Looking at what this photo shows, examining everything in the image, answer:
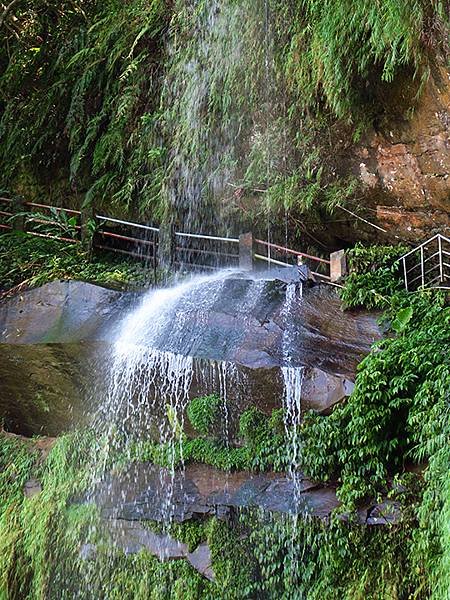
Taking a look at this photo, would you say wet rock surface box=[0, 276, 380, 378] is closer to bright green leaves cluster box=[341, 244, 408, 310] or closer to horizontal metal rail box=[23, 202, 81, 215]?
bright green leaves cluster box=[341, 244, 408, 310]

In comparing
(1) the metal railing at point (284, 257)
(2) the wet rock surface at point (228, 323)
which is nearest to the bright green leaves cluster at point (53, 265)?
(2) the wet rock surface at point (228, 323)

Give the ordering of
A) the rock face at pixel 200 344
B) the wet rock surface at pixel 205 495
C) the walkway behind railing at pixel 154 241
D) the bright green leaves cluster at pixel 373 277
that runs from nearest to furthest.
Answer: the wet rock surface at pixel 205 495
the rock face at pixel 200 344
the bright green leaves cluster at pixel 373 277
the walkway behind railing at pixel 154 241

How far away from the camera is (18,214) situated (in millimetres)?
11844

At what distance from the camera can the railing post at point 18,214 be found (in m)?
11.9

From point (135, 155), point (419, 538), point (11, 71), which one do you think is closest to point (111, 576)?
point (419, 538)

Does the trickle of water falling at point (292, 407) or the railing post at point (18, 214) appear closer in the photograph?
the trickle of water falling at point (292, 407)

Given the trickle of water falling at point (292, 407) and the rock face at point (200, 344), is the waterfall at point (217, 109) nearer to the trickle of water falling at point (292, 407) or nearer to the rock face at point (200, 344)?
the rock face at point (200, 344)

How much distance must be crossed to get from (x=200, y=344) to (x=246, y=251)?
2727 mm

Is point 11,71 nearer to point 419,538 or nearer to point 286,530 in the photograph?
point 286,530

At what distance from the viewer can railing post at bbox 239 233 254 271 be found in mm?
10281

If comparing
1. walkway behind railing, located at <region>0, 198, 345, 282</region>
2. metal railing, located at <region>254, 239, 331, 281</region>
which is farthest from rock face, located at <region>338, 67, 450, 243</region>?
walkway behind railing, located at <region>0, 198, 345, 282</region>

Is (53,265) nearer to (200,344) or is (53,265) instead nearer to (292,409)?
(200,344)

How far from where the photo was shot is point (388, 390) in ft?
22.4

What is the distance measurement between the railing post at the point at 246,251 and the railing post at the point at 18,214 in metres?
4.30
